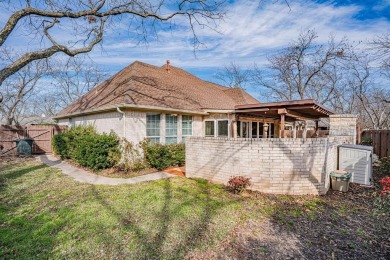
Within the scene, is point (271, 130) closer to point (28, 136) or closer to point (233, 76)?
point (28, 136)

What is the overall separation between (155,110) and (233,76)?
3028cm

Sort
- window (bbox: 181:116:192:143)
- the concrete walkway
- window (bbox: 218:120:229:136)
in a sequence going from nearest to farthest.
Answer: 1. the concrete walkway
2. window (bbox: 181:116:192:143)
3. window (bbox: 218:120:229:136)

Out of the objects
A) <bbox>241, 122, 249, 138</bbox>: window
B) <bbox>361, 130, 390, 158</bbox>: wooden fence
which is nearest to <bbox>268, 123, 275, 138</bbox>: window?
<bbox>241, 122, 249, 138</bbox>: window

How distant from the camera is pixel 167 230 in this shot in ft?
12.6

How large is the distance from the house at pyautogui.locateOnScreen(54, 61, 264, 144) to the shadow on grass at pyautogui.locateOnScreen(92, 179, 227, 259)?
4549mm

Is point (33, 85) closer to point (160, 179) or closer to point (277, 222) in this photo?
point (160, 179)

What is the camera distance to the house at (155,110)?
31.0ft

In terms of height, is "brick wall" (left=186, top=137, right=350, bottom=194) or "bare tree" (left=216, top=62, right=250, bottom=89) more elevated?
"bare tree" (left=216, top=62, right=250, bottom=89)

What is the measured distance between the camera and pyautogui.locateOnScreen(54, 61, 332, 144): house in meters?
9.23

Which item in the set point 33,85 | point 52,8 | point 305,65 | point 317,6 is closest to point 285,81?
point 305,65

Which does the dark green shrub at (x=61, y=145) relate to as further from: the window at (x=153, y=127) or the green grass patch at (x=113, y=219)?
the window at (x=153, y=127)

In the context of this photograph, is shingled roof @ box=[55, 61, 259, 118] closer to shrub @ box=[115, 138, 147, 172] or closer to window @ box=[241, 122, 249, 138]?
shrub @ box=[115, 138, 147, 172]

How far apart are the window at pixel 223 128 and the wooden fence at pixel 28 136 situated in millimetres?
11990

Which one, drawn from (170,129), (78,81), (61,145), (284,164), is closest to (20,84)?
(78,81)
